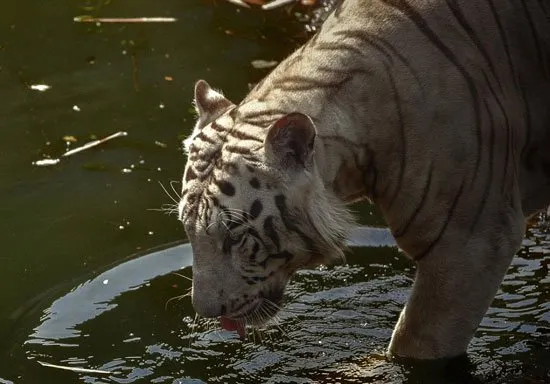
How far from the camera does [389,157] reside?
3.62 metres

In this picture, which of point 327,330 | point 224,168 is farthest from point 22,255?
point 224,168

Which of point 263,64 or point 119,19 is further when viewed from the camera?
point 119,19

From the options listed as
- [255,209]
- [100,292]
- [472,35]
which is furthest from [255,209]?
[100,292]

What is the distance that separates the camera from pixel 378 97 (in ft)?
11.8

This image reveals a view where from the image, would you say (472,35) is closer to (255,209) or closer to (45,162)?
(255,209)

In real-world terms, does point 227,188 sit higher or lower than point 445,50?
lower

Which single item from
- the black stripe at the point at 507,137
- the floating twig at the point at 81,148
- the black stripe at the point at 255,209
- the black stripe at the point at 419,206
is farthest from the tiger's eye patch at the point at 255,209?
the floating twig at the point at 81,148

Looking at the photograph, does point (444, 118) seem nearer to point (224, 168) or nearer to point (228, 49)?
point (224, 168)

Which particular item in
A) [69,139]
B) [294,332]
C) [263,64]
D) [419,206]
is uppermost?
[263,64]

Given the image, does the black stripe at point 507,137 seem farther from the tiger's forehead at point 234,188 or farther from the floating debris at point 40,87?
the floating debris at point 40,87

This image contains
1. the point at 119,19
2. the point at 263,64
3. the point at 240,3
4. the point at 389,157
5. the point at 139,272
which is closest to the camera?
the point at 389,157

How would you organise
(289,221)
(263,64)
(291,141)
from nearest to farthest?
(291,141) < (289,221) < (263,64)

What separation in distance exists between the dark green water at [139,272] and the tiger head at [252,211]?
0.57 metres

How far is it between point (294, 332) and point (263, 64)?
2.39 meters
